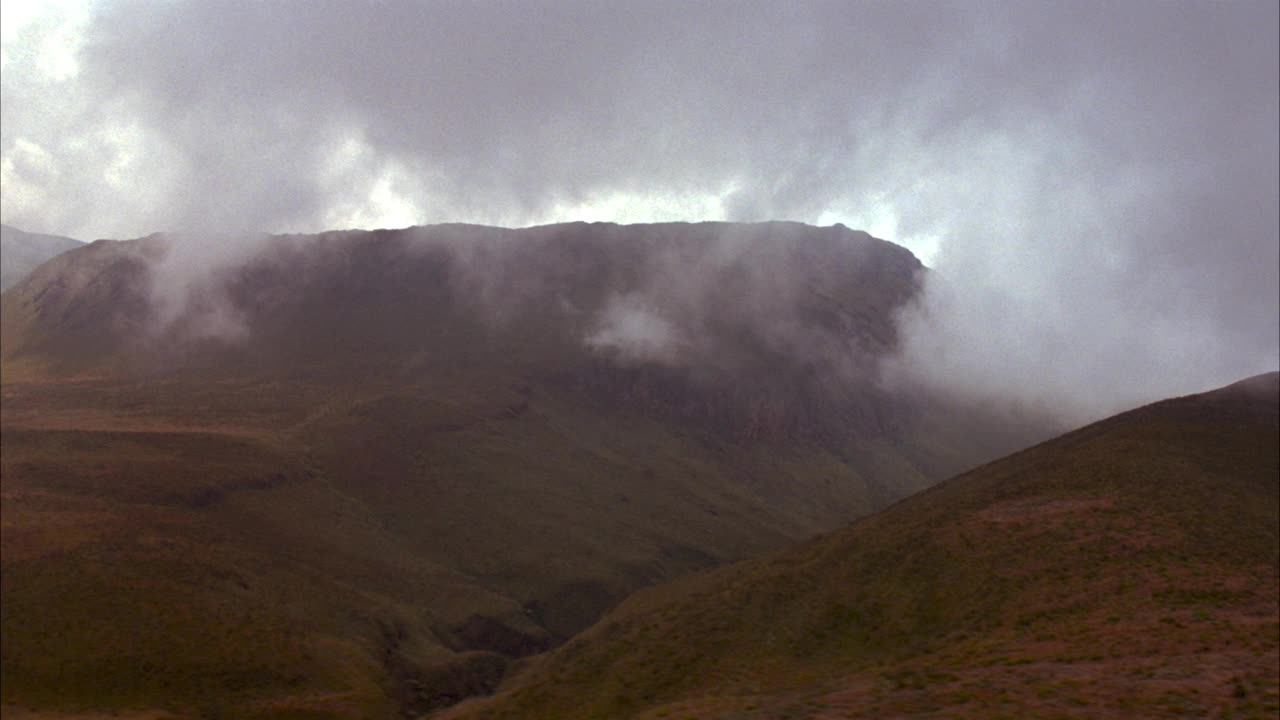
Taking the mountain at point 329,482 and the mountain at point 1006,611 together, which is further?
the mountain at point 329,482

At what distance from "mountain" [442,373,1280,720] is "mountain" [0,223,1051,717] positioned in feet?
64.0

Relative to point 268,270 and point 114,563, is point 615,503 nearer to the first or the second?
point 114,563

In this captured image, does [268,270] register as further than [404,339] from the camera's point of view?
Yes

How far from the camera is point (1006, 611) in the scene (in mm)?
51875

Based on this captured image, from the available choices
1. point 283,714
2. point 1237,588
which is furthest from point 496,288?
point 1237,588

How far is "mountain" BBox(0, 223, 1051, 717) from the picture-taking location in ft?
217

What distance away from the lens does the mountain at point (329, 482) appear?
66.2 m

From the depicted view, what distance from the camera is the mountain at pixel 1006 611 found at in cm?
3656

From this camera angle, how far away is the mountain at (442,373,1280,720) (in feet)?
120

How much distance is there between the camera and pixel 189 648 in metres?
64.2

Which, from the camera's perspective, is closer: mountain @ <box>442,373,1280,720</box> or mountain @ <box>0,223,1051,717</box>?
mountain @ <box>442,373,1280,720</box>

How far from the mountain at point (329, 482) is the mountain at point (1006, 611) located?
19.5m

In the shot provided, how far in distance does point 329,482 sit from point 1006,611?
8326cm

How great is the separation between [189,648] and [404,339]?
112 m
